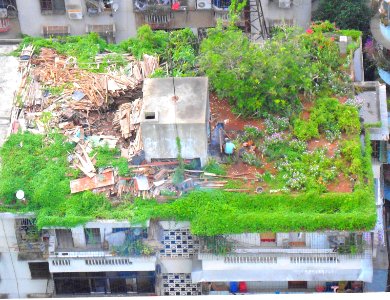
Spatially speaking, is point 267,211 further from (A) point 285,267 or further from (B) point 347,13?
(B) point 347,13

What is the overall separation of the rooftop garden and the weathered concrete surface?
1.33 m

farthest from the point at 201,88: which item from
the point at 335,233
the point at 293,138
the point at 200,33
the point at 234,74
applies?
the point at 200,33

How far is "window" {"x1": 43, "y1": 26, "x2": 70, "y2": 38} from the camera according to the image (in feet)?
154

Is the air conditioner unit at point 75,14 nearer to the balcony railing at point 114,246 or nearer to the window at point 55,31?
the window at point 55,31

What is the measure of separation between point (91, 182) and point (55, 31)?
16.9 m

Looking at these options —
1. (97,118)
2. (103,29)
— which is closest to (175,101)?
(97,118)

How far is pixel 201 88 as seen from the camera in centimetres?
3300

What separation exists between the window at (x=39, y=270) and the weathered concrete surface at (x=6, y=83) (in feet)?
15.5

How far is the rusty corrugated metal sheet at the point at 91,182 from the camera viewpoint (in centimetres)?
3209

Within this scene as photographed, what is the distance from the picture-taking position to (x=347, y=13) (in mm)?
46062

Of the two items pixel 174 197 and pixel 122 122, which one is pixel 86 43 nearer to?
pixel 122 122

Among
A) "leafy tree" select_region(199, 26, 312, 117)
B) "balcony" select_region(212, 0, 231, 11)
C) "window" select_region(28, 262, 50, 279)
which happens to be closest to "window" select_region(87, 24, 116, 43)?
"balcony" select_region(212, 0, 231, 11)

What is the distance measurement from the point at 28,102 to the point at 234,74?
8.21 metres

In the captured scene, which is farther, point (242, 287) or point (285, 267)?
point (242, 287)
